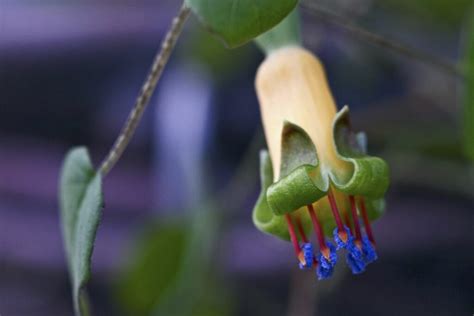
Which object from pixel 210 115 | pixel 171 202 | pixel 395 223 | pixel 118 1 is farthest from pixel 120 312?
pixel 118 1

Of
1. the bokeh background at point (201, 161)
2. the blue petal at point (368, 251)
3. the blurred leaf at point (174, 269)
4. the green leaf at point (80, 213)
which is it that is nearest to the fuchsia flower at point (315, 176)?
the blue petal at point (368, 251)

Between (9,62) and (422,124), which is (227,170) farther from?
(9,62)

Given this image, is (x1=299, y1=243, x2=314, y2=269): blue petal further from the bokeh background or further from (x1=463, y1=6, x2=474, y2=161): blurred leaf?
the bokeh background

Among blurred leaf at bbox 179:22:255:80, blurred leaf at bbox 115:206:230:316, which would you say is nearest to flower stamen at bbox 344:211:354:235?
blurred leaf at bbox 115:206:230:316

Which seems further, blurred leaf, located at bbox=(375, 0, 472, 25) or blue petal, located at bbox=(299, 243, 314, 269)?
blurred leaf, located at bbox=(375, 0, 472, 25)

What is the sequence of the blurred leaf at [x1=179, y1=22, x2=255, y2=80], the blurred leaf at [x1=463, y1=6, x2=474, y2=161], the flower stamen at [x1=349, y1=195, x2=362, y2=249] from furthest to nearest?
the blurred leaf at [x1=179, y1=22, x2=255, y2=80]
the blurred leaf at [x1=463, y1=6, x2=474, y2=161]
the flower stamen at [x1=349, y1=195, x2=362, y2=249]

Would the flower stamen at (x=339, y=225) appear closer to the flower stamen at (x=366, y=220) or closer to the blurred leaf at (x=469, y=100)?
the flower stamen at (x=366, y=220)

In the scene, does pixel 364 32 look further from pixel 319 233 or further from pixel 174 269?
pixel 174 269

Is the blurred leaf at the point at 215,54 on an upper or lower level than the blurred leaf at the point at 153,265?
upper
